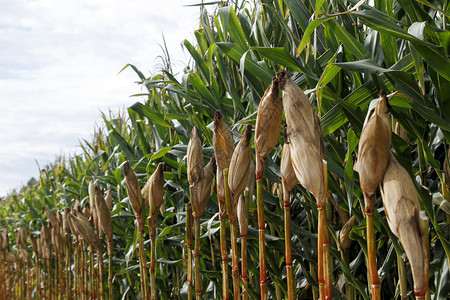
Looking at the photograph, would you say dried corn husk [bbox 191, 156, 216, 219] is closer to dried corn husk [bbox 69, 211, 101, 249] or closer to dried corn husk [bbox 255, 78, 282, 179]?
dried corn husk [bbox 255, 78, 282, 179]

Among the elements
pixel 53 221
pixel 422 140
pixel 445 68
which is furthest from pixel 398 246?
pixel 53 221

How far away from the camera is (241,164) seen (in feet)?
2.27

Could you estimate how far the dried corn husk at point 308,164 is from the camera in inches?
21.5

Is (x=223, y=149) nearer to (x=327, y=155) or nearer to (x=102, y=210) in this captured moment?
(x=327, y=155)

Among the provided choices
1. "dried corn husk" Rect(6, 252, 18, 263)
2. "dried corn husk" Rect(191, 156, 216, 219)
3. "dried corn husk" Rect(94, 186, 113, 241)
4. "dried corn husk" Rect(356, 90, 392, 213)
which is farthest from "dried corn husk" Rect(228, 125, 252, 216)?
"dried corn husk" Rect(6, 252, 18, 263)

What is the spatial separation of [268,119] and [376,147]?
0.17m

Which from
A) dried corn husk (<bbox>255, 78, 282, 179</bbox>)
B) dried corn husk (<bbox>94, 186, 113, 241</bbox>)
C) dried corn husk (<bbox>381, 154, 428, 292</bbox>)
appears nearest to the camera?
dried corn husk (<bbox>381, 154, 428, 292</bbox>)

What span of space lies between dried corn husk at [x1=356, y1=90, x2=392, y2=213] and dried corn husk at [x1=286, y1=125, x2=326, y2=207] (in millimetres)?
58

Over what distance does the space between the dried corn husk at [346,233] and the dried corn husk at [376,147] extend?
1.46ft

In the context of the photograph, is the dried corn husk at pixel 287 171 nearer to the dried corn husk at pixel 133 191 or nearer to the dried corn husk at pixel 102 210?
the dried corn husk at pixel 133 191

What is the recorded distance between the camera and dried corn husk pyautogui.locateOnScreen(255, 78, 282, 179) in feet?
2.03

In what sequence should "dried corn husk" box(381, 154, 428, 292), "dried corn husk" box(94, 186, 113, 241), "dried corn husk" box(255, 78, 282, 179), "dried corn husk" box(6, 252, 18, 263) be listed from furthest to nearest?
"dried corn husk" box(6, 252, 18, 263) < "dried corn husk" box(94, 186, 113, 241) < "dried corn husk" box(255, 78, 282, 179) < "dried corn husk" box(381, 154, 428, 292)

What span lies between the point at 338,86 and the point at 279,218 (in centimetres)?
35

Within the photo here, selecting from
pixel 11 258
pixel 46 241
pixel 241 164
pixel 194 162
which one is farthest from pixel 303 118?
pixel 11 258
